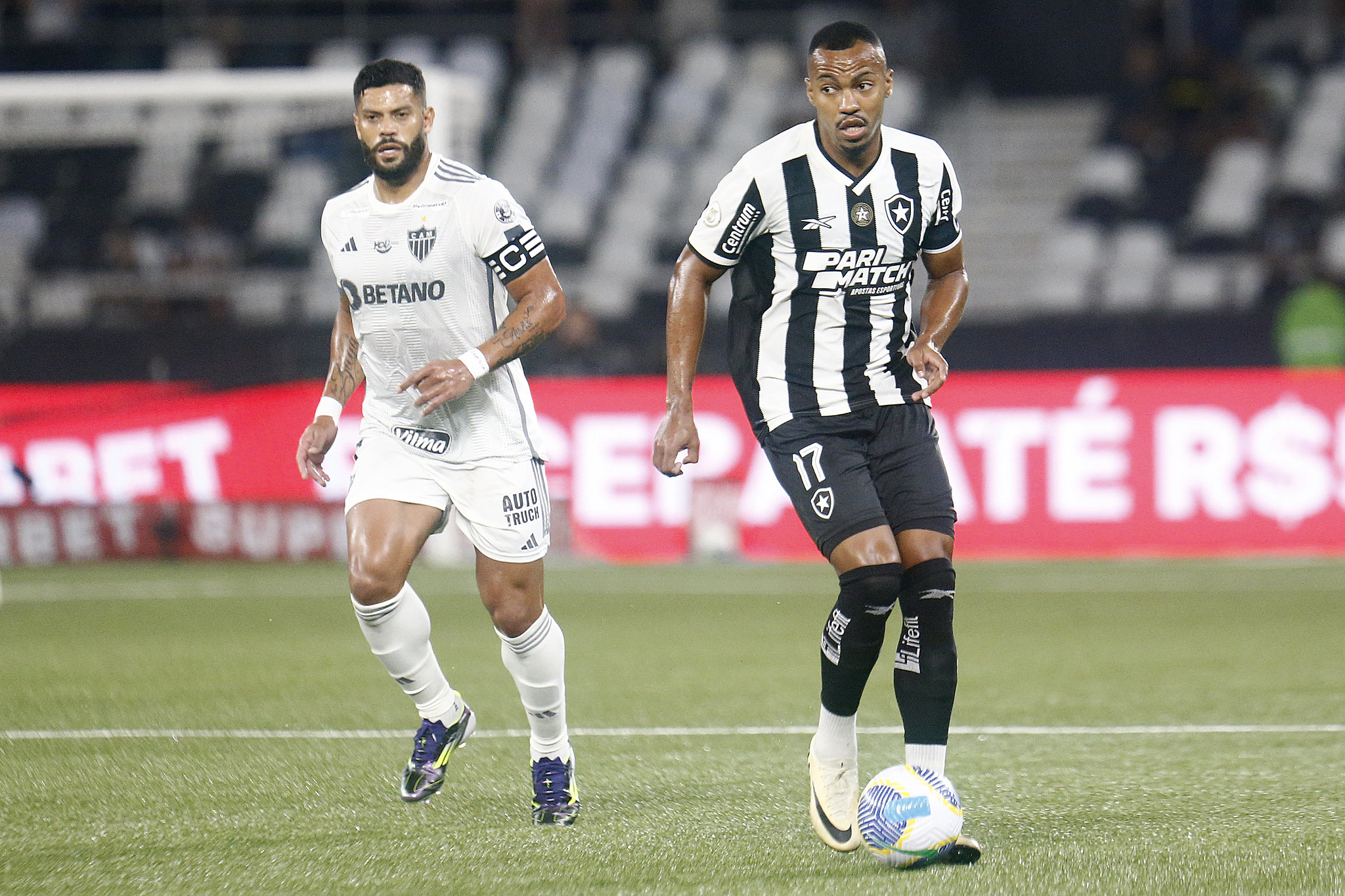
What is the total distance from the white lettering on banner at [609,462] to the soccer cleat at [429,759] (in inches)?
299

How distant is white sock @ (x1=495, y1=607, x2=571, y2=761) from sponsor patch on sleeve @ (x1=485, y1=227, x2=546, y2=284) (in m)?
0.92

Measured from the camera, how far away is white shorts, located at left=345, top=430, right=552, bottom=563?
4.55m

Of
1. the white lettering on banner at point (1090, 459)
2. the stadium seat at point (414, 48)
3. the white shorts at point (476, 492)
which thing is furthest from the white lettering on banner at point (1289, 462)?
the stadium seat at point (414, 48)

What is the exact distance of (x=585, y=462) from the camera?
12.3 metres

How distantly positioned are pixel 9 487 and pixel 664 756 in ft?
28.1

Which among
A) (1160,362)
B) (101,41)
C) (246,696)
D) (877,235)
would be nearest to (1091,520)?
(1160,362)

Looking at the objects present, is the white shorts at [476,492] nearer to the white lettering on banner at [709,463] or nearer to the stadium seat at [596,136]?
the white lettering on banner at [709,463]

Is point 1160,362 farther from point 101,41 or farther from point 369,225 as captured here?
point 101,41

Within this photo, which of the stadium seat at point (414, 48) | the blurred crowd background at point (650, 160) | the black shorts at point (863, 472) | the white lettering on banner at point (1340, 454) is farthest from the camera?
the stadium seat at point (414, 48)

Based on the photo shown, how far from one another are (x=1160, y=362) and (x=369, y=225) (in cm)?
968

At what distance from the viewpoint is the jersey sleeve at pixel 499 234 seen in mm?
4504

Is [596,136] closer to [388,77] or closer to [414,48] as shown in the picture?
[414,48]

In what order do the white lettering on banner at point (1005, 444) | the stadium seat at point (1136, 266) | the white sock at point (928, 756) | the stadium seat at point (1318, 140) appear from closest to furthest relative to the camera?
the white sock at point (928, 756), the white lettering on banner at point (1005, 444), the stadium seat at point (1136, 266), the stadium seat at point (1318, 140)

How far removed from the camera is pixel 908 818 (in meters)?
3.83
